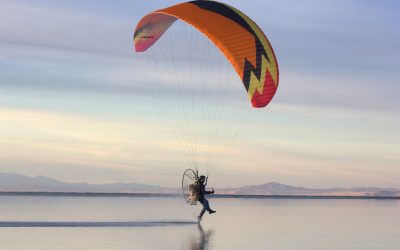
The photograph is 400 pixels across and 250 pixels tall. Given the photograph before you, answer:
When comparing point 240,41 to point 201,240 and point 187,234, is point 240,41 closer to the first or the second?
point 187,234

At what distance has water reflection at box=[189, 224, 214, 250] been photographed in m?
20.6

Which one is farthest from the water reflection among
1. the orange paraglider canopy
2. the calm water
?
the orange paraglider canopy

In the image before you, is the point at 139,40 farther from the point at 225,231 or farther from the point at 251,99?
the point at 225,231

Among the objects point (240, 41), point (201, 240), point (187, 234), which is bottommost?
point (201, 240)

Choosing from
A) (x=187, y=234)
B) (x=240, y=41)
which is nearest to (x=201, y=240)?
(x=187, y=234)

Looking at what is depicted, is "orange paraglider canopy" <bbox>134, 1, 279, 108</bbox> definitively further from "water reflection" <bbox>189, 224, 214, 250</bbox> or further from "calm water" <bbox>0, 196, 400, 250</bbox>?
"calm water" <bbox>0, 196, 400, 250</bbox>

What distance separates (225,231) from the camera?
26250 millimetres

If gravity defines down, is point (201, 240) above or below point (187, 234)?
below

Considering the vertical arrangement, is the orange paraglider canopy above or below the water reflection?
above

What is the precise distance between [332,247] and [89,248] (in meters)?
6.65

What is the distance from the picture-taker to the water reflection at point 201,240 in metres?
20.6

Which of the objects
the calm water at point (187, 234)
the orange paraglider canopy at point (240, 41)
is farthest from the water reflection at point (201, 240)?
the orange paraglider canopy at point (240, 41)

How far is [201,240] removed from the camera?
73.8 ft

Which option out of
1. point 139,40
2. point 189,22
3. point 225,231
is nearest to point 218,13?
point 189,22
